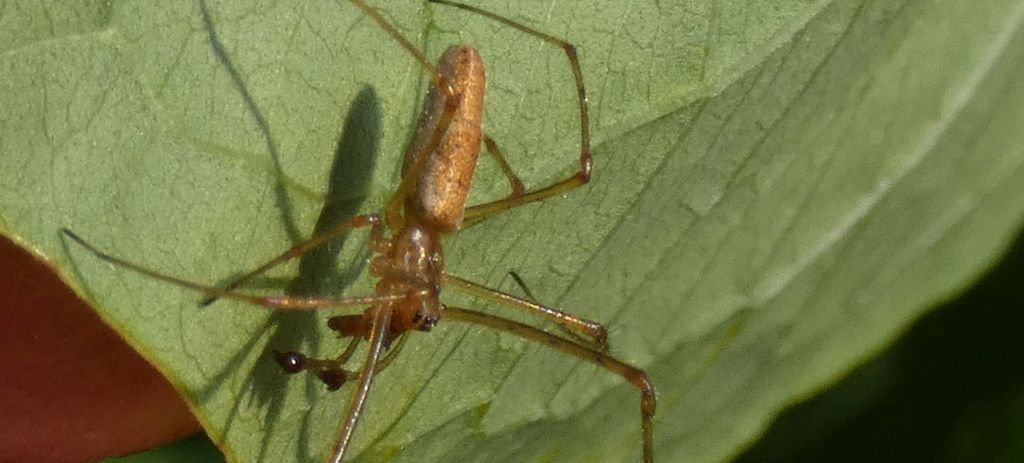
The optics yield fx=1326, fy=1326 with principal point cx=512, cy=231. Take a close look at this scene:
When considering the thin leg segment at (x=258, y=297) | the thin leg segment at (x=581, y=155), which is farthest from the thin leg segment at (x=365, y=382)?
the thin leg segment at (x=581, y=155)

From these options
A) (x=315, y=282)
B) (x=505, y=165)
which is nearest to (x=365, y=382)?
(x=315, y=282)

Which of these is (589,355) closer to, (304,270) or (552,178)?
(552,178)

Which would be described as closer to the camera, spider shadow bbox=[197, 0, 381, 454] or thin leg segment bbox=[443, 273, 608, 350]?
spider shadow bbox=[197, 0, 381, 454]

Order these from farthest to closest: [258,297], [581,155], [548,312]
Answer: [548,312] < [581,155] < [258,297]

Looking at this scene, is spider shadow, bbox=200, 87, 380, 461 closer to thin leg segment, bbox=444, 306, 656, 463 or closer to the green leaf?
the green leaf

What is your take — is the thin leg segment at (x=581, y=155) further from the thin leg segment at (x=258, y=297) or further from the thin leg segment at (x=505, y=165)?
the thin leg segment at (x=258, y=297)

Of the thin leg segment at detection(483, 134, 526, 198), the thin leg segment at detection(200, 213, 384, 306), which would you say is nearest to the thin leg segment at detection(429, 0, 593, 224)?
the thin leg segment at detection(483, 134, 526, 198)

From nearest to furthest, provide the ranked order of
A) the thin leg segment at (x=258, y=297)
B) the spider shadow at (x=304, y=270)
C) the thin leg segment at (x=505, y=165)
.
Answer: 1. the thin leg segment at (x=258, y=297)
2. the spider shadow at (x=304, y=270)
3. the thin leg segment at (x=505, y=165)
